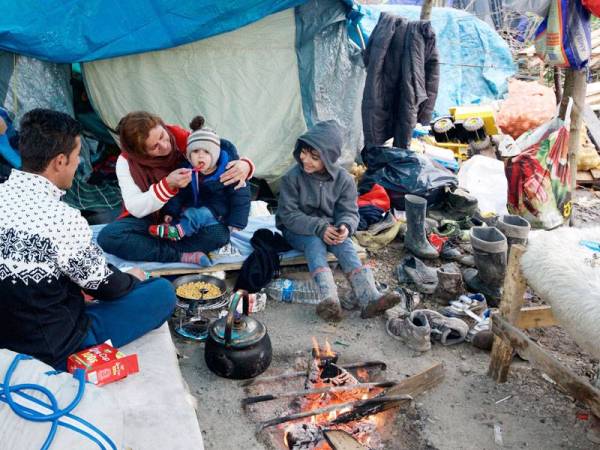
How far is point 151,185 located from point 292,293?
132cm

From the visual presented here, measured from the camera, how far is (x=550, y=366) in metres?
2.89

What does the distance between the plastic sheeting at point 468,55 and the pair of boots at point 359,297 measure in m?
6.04

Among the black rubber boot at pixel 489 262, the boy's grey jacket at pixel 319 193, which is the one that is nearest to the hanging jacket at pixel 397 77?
the boy's grey jacket at pixel 319 193

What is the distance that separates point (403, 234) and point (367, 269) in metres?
1.29

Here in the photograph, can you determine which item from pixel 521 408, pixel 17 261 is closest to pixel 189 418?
pixel 17 261

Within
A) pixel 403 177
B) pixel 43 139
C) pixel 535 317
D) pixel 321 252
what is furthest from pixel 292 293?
pixel 43 139

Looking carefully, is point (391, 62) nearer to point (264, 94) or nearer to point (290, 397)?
point (264, 94)

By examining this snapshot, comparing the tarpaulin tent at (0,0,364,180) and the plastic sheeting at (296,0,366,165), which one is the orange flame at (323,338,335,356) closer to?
the tarpaulin tent at (0,0,364,180)

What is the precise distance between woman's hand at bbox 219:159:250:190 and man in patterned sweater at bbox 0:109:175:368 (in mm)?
1577

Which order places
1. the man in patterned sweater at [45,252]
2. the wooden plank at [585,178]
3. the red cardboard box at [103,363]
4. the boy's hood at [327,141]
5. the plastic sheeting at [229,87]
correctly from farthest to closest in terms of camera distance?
the wooden plank at [585,178], the plastic sheeting at [229,87], the boy's hood at [327,141], the red cardboard box at [103,363], the man in patterned sweater at [45,252]

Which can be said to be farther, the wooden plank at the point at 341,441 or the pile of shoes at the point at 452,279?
the pile of shoes at the point at 452,279

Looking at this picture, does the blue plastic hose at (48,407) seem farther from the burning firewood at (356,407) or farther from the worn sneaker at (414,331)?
the worn sneaker at (414,331)

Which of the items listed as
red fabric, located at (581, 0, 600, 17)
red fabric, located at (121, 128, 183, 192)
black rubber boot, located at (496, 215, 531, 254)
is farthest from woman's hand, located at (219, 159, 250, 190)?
red fabric, located at (581, 0, 600, 17)

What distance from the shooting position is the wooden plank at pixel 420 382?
3070mm
